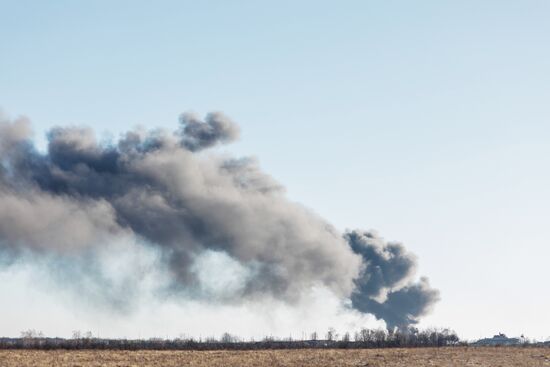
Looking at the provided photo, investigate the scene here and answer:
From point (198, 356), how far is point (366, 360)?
1767 centimetres

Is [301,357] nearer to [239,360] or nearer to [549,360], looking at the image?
[239,360]

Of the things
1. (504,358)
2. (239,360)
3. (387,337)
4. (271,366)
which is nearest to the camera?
(271,366)

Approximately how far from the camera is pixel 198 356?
72.4 metres

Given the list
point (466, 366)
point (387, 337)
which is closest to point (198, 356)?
point (466, 366)

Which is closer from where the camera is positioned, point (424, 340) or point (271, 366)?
point (271, 366)

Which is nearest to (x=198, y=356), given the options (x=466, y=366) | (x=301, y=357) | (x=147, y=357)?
(x=147, y=357)

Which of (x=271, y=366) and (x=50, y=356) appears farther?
(x=50, y=356)

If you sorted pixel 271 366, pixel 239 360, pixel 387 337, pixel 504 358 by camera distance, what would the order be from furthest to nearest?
pixel 387 337 → pixel 504 358 → pixel 239 360 → pixel 271 366

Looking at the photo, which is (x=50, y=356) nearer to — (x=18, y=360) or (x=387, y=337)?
(x=18, y=360)

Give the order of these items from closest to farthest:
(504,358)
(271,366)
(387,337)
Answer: (271,366) < (504,358) < (387,337)

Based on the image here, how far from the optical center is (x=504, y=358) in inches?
2808

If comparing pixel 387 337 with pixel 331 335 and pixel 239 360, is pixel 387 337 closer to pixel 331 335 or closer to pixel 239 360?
pixel 331 335

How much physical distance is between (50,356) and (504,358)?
46.4m

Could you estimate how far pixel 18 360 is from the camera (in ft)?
205
